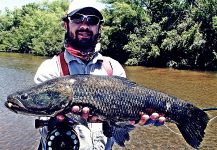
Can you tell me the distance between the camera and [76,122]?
12.2 ft

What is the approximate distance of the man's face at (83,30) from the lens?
13.2 feet

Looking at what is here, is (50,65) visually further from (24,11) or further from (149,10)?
(24,11)

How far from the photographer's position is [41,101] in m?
3.54

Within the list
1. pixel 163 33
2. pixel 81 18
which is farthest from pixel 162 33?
pixel 81 18

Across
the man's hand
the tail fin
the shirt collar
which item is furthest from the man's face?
the tail fin

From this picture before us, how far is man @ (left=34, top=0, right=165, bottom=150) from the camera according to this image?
3963 mm

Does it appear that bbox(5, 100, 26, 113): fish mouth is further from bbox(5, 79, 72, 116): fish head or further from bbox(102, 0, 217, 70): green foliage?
bbox(102, 0, 217, 70): green foliage

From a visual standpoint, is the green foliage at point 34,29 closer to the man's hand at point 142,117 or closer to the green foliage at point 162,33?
the green foliage at point 162,33

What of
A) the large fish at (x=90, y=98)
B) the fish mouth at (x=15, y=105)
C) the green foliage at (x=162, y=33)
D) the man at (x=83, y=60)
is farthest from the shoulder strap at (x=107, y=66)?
the green foliage at (x=162, y=33)

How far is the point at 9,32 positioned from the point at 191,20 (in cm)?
6782

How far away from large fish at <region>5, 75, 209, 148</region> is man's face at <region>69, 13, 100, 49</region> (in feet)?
1.69

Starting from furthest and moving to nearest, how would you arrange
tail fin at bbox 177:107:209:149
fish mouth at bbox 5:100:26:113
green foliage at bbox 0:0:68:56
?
green foliage at bbox 0:0:68:56 → tail fin at bbox 177:107:209:149 → fish mouth at bbox 5:100:26:113

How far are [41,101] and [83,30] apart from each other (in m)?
0.93

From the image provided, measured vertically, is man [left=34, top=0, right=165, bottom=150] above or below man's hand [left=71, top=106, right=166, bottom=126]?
above
